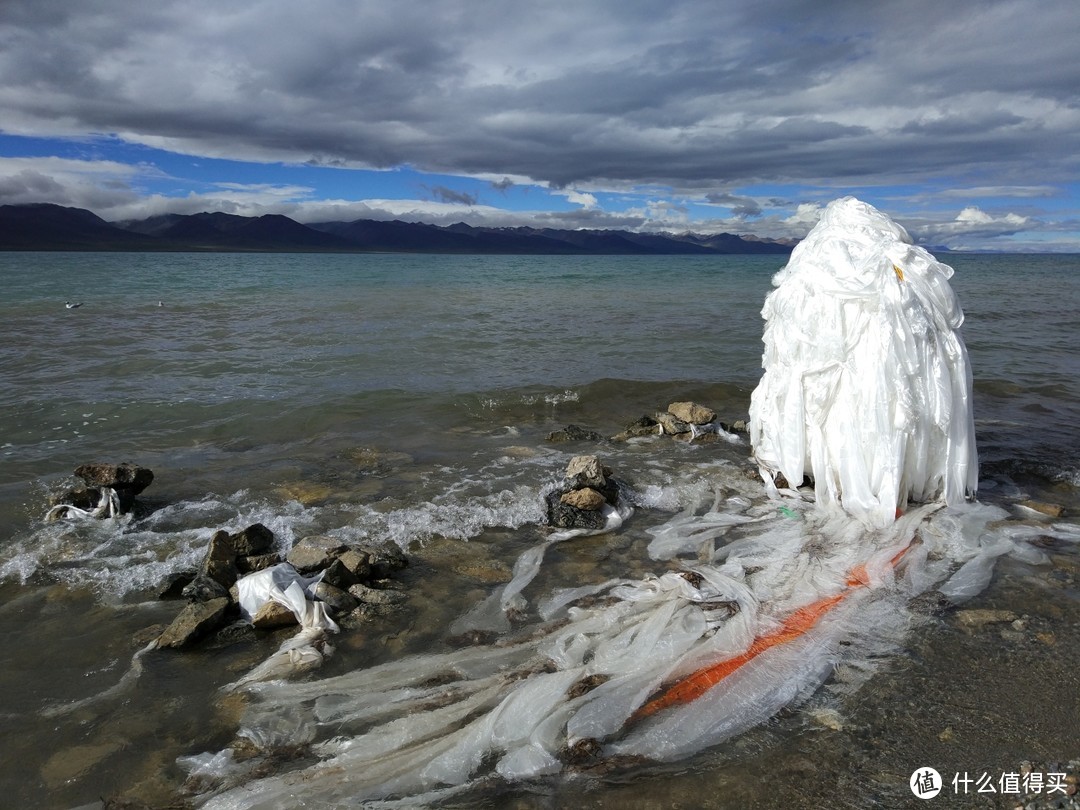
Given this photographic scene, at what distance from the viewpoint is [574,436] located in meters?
9.77

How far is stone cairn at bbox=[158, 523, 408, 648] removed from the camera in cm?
467

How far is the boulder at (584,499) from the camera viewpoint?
6598 mm

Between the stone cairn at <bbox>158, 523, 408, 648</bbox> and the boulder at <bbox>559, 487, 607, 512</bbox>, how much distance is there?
67.6 inches

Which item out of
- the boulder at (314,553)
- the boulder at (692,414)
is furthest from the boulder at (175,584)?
the boulder at (692,414)

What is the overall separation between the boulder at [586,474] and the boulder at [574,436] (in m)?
2.64

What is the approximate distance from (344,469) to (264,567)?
9.83 ft

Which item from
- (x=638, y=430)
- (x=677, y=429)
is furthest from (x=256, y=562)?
(x=677, y=429)

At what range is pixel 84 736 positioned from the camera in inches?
145

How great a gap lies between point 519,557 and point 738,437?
4.75m

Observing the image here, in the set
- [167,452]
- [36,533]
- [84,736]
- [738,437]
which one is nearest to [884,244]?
[738,437]

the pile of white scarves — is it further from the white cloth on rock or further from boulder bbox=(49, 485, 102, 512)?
boulder bbox=(49, 485, 102, 512)

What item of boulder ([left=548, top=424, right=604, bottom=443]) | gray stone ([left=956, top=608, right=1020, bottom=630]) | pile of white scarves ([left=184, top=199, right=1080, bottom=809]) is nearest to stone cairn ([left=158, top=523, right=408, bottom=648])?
pile of white scarves ([left=184, top=199, right=1080, bottom=809])

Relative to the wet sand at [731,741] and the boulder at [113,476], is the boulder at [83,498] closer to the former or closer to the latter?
the boulder at [113,476]

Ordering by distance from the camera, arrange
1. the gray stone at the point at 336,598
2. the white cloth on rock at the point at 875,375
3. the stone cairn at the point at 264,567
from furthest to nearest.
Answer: the white cloth on rock at the point at 875,375
the gray stone at the point at 336,598
the stone cairn at the point at 264,567
